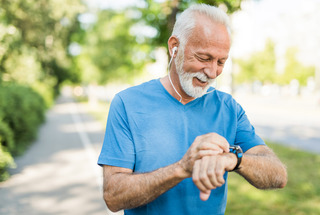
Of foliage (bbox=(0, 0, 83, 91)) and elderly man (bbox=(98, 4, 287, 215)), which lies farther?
foliage (bbox=(0, 0, 83, 91))

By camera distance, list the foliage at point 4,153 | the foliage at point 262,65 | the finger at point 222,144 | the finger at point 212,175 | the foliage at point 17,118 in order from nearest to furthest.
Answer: the finger at point 212,175 → the finger at point 222,144 → the foliage at point 4,153 → the foliage at point 17,118 → the foliage at point 262,65

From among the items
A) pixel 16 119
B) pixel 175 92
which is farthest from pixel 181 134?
pixel 16 119

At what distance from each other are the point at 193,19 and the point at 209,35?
0.13 m

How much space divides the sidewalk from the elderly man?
3.73 meters

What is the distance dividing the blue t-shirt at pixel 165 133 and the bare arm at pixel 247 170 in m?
0.20

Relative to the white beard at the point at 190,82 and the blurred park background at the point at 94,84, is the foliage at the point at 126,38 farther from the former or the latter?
the white beard at the point at 190,82

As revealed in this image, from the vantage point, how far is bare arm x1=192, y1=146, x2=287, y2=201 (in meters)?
1.42

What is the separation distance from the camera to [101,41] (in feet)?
103

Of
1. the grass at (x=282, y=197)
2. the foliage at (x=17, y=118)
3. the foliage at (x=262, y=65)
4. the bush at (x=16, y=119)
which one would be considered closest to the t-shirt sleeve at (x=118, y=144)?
the grass at (x=282, y=197)

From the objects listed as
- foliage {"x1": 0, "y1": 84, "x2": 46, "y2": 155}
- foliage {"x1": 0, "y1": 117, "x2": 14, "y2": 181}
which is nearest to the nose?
foliage {"x1": 0, "y1": 117, "x2": 14, "y2": 181}

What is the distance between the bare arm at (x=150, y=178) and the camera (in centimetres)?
149

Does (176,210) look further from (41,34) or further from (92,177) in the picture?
(41,34)

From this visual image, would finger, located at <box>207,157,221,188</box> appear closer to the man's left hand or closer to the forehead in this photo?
the man's left hand

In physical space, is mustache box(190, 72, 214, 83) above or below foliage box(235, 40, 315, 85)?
above
